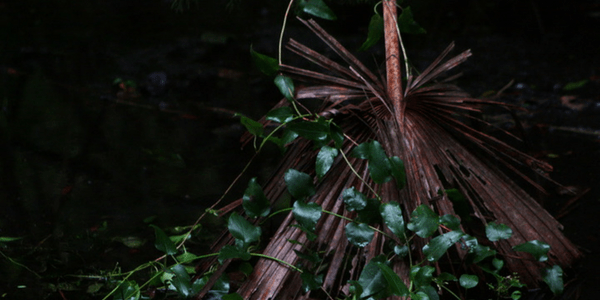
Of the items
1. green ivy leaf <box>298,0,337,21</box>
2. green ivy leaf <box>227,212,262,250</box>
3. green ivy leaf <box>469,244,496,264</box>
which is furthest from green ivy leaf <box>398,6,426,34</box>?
green ivy leaf <box>227,212,262,250</box>

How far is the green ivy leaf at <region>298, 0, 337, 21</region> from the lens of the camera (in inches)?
65.4

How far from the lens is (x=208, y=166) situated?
280 centimetres

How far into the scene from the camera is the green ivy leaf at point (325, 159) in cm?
151

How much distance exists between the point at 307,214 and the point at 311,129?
0.67 feet

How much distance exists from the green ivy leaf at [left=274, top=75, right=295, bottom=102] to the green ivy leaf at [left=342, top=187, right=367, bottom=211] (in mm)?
298

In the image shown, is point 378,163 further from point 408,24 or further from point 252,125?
point 408,24

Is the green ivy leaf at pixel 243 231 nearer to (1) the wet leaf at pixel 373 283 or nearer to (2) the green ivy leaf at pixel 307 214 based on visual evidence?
(2) the green ivy leaf at pixel 307 214

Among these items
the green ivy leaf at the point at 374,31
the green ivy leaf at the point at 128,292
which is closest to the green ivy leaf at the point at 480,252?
the green ivy leaf at the point at 374,31

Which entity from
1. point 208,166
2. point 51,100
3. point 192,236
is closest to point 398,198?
point 192,236

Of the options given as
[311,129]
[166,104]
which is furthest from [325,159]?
[166,104]

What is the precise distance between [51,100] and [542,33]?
3264mm

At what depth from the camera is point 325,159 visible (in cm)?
152

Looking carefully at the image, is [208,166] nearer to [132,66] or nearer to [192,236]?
[192,236]

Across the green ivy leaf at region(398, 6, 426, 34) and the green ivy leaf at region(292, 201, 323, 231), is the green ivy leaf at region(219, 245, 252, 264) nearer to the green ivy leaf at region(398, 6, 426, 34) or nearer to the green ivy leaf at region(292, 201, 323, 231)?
the green ivy leaf at region(292, 201, 323, 231)
